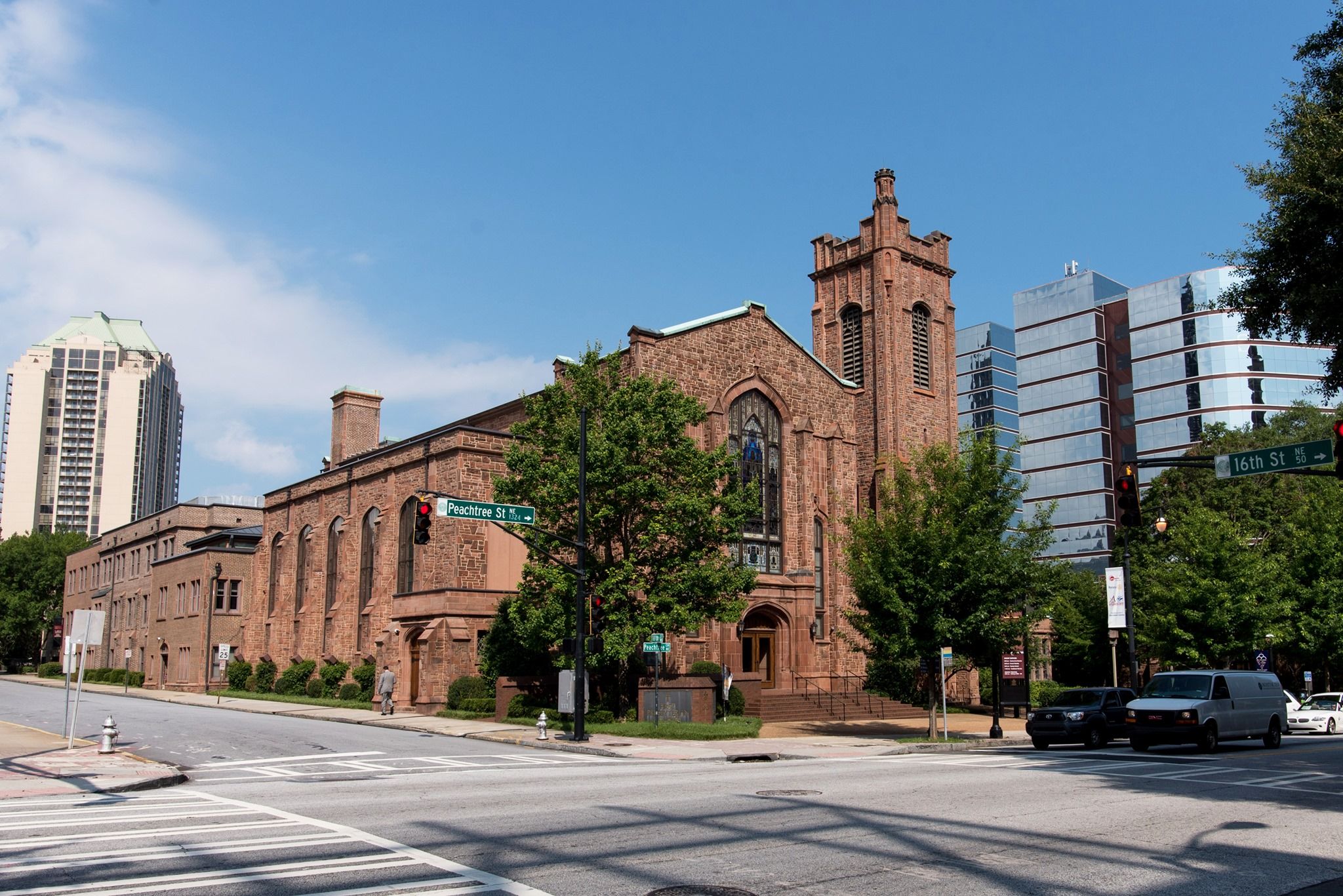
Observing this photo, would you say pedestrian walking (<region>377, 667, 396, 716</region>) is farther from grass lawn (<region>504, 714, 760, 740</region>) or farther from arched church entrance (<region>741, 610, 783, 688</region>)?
arched church entrance (<region>741, 610, 783, 688</region>)

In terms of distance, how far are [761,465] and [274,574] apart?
25755 millimetres

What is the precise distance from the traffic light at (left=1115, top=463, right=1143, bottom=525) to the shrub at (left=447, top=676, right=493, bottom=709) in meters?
20.9

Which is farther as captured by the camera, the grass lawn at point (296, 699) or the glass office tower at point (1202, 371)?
the glass office tower at point (1202, 371)

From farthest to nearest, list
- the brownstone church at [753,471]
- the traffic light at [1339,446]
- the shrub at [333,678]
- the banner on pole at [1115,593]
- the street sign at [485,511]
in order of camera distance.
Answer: the shrub at [333,678] → the brownstone church at [753,471] → the banner on pole at [1115,593] → the street sign at [485,511] → the traffic light at [1339,446]

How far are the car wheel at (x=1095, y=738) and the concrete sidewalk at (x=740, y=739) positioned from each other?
8.19ft

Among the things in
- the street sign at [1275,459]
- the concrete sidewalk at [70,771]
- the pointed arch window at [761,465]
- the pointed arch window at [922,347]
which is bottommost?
the concrete sidewalk at [70,771]

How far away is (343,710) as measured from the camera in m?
37.2

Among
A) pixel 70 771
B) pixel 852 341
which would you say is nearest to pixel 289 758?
pixel 70 771

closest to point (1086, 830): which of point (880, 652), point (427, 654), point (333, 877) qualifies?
point (333, 877)

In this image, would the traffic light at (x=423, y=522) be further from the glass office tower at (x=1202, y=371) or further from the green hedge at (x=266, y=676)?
the glass office tower at (x=1202, y=371)

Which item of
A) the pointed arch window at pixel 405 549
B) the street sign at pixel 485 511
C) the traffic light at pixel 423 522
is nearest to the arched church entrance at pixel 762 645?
the pointed arch window at pixel 405 549

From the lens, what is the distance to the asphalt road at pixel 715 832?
846 centimetres

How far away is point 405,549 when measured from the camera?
137 ft

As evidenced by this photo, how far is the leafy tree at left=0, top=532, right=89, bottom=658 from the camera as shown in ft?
269
